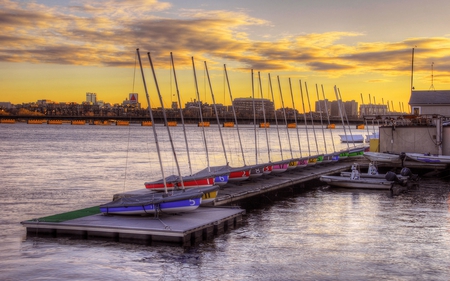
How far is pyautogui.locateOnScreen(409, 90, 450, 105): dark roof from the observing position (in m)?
63.1

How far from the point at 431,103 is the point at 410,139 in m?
13.6

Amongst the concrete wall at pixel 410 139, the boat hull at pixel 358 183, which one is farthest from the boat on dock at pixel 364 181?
the concrete wall at pixel 410 139

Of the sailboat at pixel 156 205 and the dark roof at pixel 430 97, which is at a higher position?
the dark roof at pixel 430 97

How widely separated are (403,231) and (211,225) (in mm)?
8760

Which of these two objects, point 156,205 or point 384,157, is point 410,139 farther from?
point 156,205

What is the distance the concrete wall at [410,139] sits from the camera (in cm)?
5088

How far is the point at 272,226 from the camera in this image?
26531 mm

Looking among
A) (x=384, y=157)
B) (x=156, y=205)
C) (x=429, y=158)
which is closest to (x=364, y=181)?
(x=384, y=157)

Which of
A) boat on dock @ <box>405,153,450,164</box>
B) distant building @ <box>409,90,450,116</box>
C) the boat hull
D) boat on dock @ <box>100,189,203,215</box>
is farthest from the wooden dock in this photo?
distant building @ <box>409,90,450,116</box>

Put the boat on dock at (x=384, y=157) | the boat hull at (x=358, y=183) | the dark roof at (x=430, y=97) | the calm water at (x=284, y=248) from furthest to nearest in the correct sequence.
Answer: the dark roof at (x=430, y=97) → the boat on dock at (x=384, y=157) → the boat hull at (x=358, y=183) → the calm water at (x=284, y=248)

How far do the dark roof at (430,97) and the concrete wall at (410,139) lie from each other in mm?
13169

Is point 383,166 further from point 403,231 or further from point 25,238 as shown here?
point 25,238

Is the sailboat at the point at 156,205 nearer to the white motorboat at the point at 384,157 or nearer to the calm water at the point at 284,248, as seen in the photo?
the calm water at the point at 284,248

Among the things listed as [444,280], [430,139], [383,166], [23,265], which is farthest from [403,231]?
[430,139]
